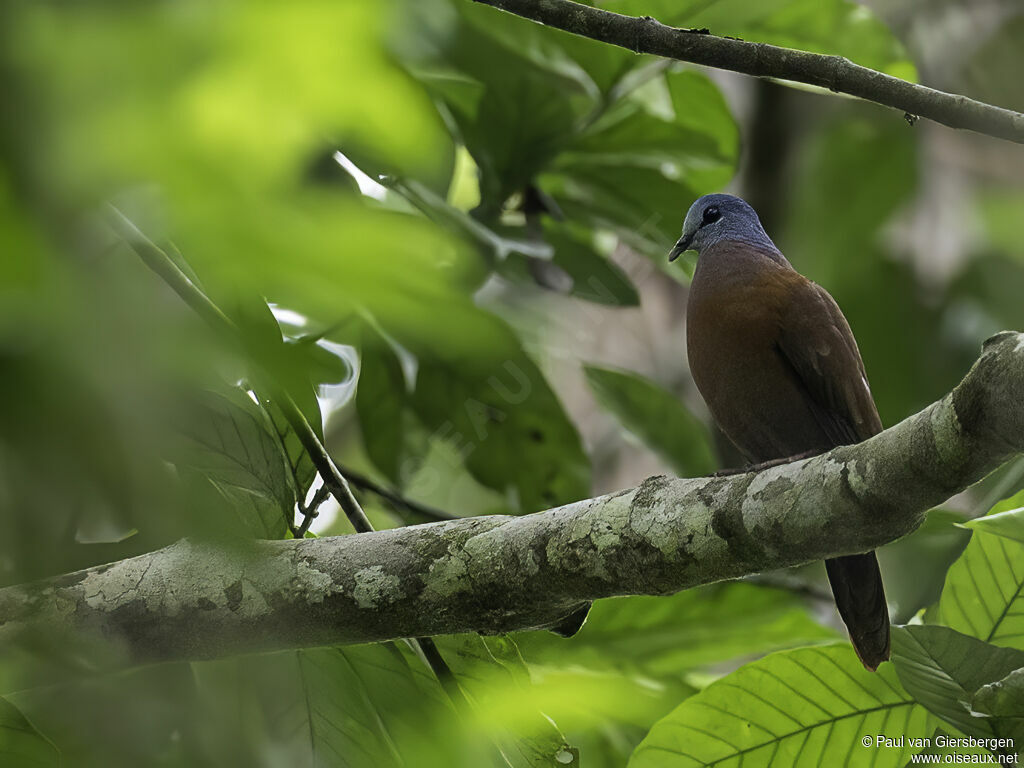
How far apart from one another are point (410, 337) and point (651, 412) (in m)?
2.35

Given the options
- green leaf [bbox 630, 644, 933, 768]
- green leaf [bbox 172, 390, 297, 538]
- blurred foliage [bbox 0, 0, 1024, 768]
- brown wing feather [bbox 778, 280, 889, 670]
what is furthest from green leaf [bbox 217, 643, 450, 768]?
brown wing feather [bbox 778, 280, 889, 670]

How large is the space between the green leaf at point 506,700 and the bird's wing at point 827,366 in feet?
2.68

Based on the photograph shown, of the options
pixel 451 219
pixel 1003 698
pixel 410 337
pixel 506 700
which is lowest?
pixel 506 700

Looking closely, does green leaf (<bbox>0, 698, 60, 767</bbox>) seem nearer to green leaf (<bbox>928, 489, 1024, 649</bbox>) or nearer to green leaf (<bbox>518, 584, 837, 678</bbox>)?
green leaf (<bbox>518, 584, 837, 678</bbox>)

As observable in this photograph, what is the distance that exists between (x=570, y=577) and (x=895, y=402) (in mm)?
2809

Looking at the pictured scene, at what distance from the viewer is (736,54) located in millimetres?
1456

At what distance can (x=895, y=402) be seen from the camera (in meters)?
3.99

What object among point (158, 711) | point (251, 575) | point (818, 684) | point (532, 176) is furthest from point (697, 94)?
point (158, 711)

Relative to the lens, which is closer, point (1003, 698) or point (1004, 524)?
point (1003, 698)

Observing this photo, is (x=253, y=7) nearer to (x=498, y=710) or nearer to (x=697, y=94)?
(x=498, y=710)

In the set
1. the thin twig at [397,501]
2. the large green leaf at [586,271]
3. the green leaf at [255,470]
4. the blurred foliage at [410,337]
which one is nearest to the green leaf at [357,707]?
the blurred foliage at [410,337]

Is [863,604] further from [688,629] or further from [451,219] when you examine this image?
[451,219]

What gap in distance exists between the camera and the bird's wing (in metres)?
2.11

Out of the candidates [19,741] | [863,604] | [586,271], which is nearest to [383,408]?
[586,271]
